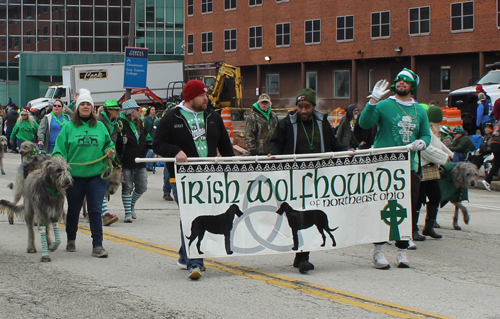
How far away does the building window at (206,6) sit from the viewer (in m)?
56.8

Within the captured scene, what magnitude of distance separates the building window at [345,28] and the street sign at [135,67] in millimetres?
25357

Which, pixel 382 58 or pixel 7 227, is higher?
pixel 382 58

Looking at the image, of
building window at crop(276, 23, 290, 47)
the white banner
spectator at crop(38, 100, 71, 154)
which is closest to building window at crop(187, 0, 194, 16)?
building window at crop(276, 23, 290, 47)

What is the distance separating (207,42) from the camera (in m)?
57.5

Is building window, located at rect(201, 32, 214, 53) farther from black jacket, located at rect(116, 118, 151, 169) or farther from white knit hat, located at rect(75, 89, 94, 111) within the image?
white knit hat, located at rect(75, 89, 94, 111)

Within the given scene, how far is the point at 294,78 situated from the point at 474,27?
15.1 meters

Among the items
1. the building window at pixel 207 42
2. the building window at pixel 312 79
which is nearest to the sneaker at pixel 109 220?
the building window at pixel 312 79

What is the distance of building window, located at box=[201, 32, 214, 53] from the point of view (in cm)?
5711

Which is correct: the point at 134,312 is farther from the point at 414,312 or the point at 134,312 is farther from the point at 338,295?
the point at 414,312

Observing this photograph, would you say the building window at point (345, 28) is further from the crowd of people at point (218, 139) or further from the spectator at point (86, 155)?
the spectator at point (86, 155)

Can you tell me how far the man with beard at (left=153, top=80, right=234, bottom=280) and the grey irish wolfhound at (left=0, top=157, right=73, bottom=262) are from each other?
4.60ft

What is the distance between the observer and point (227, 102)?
1828 inches

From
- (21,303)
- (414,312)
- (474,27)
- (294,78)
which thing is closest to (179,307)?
(21,303)

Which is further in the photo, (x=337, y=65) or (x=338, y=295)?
(x=337, y=65)
